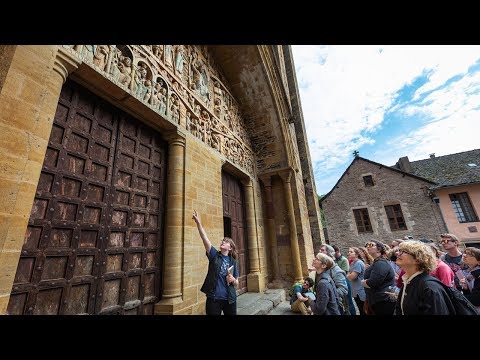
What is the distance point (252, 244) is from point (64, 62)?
5.36m

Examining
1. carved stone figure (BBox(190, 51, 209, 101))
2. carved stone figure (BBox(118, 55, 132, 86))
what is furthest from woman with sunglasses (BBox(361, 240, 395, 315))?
carved stone figure (BBox(190, 51, 209, 101))

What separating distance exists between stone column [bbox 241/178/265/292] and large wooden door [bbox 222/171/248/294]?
0.13m

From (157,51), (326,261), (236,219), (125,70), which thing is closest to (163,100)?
(125,70)

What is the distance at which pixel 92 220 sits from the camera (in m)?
2.58

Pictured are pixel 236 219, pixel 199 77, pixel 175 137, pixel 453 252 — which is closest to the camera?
pixel 453 252

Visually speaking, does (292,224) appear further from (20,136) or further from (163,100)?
(20,136)

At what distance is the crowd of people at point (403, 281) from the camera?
160 cm

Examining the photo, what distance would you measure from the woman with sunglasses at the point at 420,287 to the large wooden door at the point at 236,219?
400cm

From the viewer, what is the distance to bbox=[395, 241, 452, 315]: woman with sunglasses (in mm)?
1514

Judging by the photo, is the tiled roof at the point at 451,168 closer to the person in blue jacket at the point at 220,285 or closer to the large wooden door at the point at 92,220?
the person in blue jacket at the point at 220,285
